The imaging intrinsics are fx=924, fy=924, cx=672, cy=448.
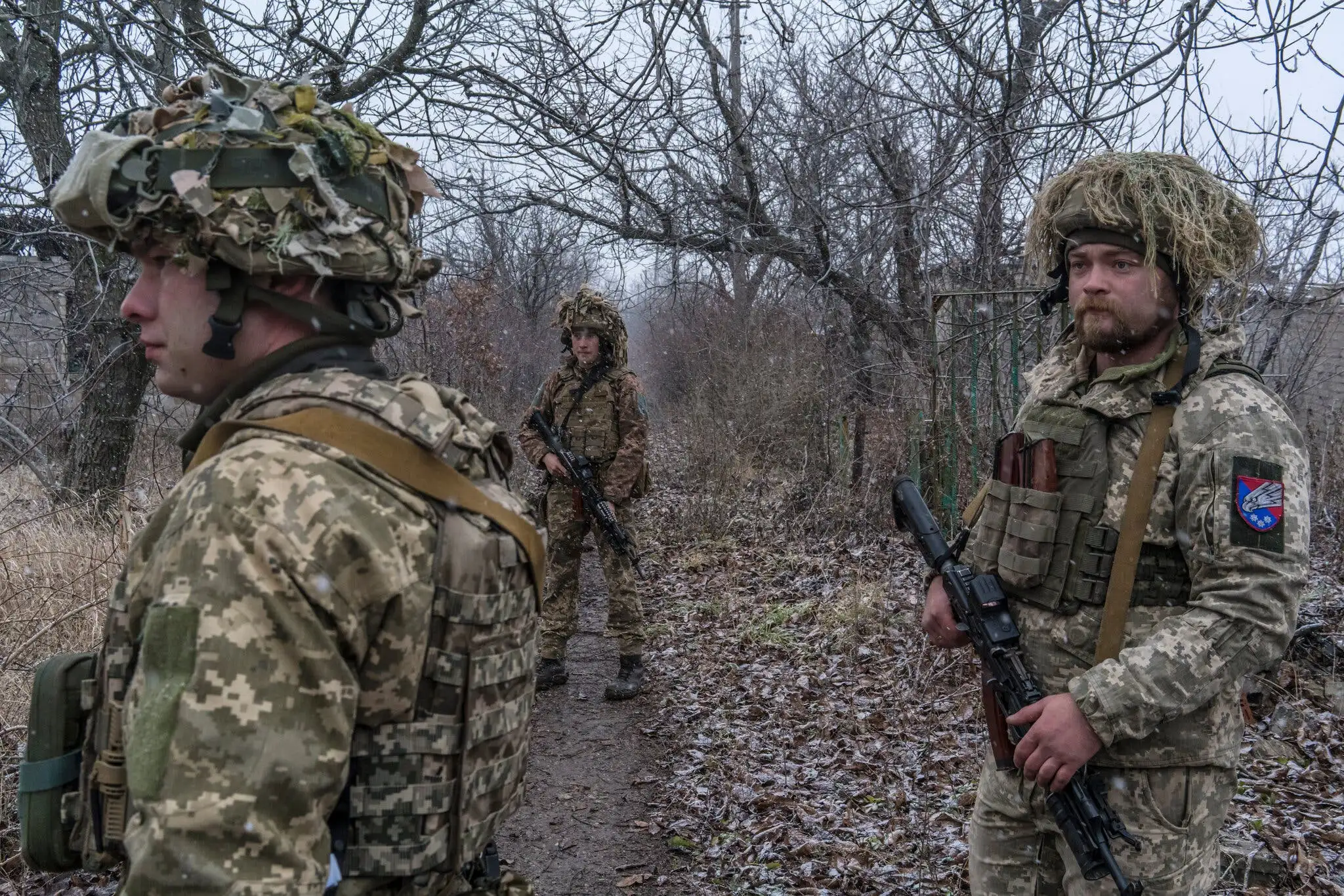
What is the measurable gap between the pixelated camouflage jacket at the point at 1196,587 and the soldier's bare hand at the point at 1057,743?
0.03 metres

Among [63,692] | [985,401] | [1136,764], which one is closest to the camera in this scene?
[63,692]

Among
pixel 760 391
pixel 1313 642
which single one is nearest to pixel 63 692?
pixel 1313 642

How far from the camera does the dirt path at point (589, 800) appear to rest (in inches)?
157

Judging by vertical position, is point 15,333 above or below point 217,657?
above

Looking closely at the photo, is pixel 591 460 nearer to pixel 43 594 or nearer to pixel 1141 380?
pixel 43 594

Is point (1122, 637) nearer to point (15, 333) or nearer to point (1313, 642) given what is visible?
point (1313, 642)

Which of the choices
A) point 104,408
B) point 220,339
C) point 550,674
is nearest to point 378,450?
point 220,339

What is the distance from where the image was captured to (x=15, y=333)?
28.9 feet

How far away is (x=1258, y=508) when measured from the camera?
2016 mm

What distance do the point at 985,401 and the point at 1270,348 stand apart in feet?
7.03

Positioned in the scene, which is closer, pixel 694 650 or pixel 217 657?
pixel 217 657

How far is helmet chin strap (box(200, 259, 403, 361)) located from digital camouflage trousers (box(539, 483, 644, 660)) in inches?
176

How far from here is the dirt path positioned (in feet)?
13.1

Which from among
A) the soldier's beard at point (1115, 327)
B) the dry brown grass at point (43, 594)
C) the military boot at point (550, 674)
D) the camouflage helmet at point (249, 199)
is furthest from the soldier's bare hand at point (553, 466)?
the camouflage helmet at point (249, 199)
